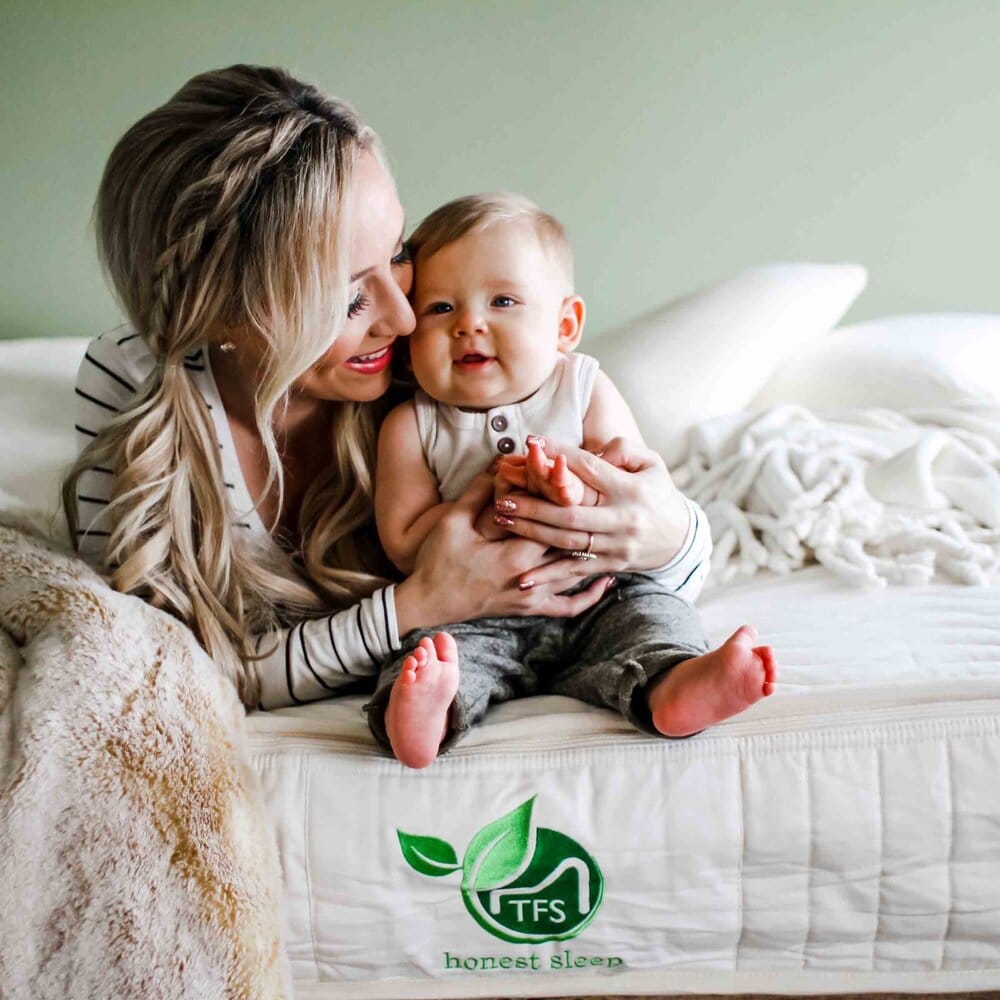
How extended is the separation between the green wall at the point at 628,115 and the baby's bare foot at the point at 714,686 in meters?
1.54

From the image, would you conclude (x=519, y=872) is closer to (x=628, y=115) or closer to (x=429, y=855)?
(x=429, y=855)

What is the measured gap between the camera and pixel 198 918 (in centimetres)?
87

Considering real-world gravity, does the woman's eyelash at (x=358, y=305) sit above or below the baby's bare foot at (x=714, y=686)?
above

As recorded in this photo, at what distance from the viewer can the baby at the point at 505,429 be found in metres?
1.12

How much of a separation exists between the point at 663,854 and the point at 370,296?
0.67m

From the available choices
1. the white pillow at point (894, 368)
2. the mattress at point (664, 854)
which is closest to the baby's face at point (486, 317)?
the mattress at point (664, 854)

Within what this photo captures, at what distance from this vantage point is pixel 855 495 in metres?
1.52

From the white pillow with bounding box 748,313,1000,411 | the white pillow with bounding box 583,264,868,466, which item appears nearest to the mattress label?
the white pillow with bounding box 583,264,868,466

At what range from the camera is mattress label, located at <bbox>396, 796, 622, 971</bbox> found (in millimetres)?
990

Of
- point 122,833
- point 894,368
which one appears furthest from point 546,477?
point 894,368

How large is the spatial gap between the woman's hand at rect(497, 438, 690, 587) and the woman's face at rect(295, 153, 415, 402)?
0.74 feet

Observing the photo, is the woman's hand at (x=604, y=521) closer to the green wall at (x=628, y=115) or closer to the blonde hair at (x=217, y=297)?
the blonde hair at (x=217, y=297)

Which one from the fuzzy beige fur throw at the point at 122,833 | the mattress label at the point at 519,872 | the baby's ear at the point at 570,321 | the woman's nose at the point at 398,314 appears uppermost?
the woman's nose at the point at 398,314

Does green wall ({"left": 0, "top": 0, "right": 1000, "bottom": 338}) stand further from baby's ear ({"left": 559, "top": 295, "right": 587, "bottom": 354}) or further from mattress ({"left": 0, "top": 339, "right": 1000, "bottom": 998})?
mattress ({"left": 0, "top": 339, "right": 1000, "bottom": 998})
